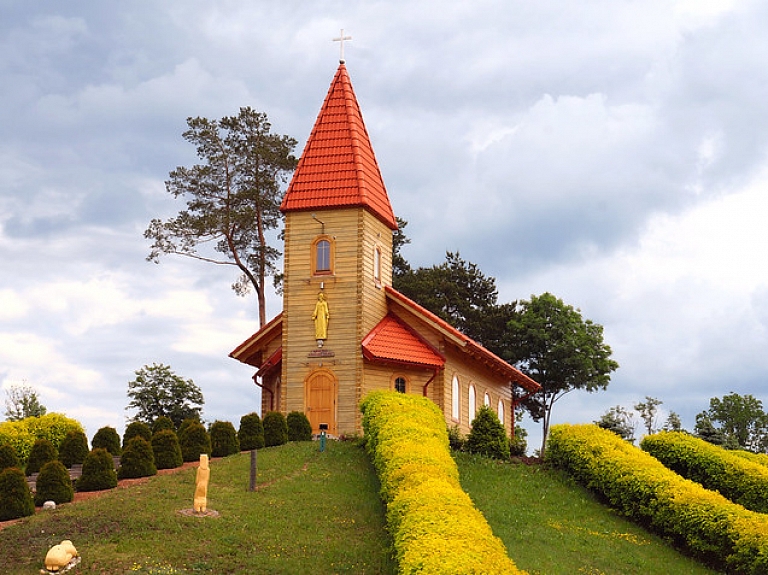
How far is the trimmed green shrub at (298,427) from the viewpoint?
33.7m

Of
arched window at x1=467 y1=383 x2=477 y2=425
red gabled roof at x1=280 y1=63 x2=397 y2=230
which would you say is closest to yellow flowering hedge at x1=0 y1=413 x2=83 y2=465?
red gabled roof at x1=280 y1=63 x2=397 y2=230

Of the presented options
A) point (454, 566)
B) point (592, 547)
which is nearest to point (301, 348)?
point (592, 547)

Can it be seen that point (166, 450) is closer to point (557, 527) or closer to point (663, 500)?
point (557, 527)

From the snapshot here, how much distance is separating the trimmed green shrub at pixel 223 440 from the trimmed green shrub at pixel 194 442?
0.20 m

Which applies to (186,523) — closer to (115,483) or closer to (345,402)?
(115,483)

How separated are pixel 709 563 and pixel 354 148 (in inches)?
800

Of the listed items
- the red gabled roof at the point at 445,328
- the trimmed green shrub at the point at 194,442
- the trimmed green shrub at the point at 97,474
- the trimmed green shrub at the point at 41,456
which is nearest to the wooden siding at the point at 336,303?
the red gabled roof at the point at 445,328

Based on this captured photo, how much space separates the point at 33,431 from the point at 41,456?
4.22m

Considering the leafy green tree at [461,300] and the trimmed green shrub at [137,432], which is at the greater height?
the leafy green tree at [461,300]

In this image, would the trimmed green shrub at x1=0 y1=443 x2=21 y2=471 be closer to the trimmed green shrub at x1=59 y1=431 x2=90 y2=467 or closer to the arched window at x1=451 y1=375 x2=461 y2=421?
the trimmed green shrub at x1=59 y1=431 x2=90 y2=467

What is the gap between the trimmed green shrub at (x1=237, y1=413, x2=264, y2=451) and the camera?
3238cm

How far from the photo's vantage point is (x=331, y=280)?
36.2m

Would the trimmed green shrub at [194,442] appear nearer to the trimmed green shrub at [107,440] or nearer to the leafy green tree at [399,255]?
the trimmed green shrub at [107,440]

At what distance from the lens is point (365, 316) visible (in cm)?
3603
